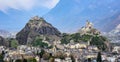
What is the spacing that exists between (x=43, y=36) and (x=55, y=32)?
39.4 ft

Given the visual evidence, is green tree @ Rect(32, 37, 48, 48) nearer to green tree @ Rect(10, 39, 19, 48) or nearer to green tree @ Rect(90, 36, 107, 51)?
green tree @ Rect(10, 39, 19, 48)

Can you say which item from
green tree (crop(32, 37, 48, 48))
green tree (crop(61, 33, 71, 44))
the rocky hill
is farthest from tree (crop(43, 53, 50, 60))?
the rocky hill

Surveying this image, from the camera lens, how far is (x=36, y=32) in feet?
576

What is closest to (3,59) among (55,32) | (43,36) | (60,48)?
(60,48)

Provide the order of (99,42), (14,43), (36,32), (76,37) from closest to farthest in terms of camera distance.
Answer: (99,42), (76,37), (14,43), (36,32)

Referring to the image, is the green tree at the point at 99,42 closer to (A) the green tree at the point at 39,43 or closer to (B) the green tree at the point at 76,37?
(B) the green tree at the point at 76,37

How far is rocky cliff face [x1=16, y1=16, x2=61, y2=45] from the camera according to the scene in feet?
571

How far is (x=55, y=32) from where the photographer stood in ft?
595

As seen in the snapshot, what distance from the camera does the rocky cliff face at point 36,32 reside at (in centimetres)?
17402

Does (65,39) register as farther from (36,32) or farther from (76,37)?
(36,32)

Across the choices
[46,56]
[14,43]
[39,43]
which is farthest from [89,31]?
[46,56]

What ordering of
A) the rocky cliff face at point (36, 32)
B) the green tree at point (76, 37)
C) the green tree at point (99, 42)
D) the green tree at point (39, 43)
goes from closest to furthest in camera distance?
the green tree at point (99, 42) < the green tree at point (39, 43) < the green tree at point (76, 37) < the rocky cliff face at point (36, 32)

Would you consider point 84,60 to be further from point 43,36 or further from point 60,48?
point 43,36

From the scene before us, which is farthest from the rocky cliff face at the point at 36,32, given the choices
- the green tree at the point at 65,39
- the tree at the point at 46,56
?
the tree at the point at 46,56
